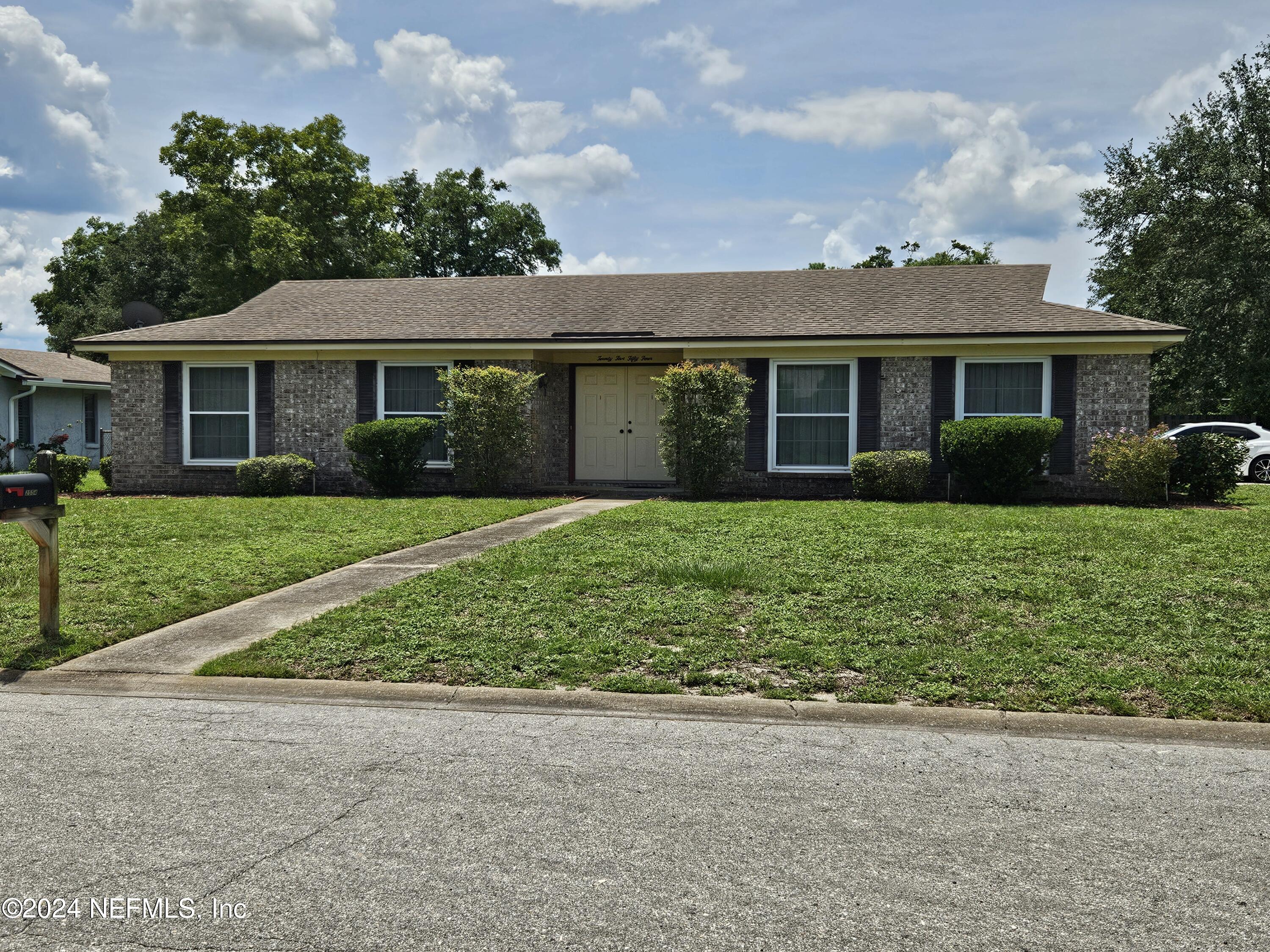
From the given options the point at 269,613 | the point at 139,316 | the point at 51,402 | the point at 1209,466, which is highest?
the point at 139,316

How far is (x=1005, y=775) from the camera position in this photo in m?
4.56

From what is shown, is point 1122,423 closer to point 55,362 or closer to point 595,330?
point 595,330

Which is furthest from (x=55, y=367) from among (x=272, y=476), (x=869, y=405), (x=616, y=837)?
(x=616, y=837)

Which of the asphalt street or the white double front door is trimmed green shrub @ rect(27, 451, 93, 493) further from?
the asphalt street

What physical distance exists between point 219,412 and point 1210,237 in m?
26.2

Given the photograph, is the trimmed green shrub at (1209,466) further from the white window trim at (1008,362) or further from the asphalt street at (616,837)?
the asphalt street at (616,837)

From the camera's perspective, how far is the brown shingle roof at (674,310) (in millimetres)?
16781

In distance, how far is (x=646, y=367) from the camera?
19.0 meters

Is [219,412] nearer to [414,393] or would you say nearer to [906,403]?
[414,393]

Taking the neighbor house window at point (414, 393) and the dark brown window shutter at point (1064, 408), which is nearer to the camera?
the dark brown window shutter at point (1064, 408)

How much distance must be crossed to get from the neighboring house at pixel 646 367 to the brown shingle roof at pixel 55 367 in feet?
35.4

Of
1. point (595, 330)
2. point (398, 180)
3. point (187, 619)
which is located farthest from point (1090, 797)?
point (398, 180)

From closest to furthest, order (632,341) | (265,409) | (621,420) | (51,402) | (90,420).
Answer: (632,341) < (265,409) < (621,420) < (51,402) < (90,420)

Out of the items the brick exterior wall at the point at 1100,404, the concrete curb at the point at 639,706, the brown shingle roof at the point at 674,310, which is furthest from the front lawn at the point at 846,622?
the brown shingle roof at the point at 674,310
